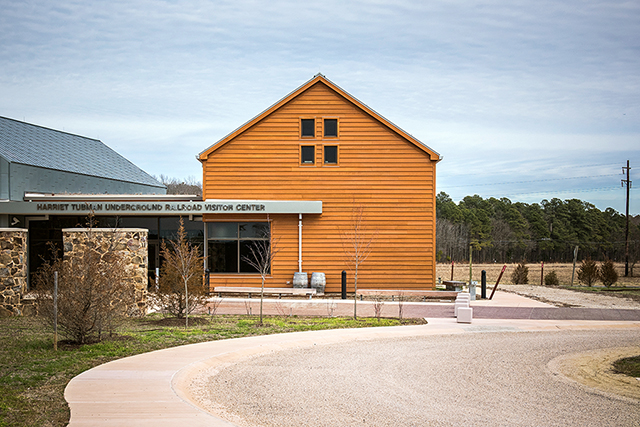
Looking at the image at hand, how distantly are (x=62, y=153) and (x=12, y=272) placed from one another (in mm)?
17887

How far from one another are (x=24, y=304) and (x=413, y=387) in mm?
12645

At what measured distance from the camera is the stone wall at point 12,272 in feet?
53.0

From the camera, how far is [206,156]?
991 inches

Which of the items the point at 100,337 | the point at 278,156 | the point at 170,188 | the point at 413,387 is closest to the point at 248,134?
the point at 278,156

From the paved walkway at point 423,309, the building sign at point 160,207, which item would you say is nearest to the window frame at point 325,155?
the building sign at point 160,207

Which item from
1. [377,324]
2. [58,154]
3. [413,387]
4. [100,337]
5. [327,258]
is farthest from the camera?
[58,154]

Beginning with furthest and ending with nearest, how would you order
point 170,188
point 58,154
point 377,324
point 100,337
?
point 170,188, point 58,154, point 377,324, point 100,337

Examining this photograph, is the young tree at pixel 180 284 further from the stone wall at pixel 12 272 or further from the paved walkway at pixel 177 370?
the stone wall at pixel 12 272

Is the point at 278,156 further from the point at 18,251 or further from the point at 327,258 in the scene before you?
the point at 18,251

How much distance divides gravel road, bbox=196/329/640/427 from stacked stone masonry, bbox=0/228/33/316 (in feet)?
29.9

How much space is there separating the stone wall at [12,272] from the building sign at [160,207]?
7.43m

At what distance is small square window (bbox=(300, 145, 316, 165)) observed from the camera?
2527 centimetres

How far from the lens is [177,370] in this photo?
934 centimetres

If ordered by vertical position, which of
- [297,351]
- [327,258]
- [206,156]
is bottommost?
[297,351]
